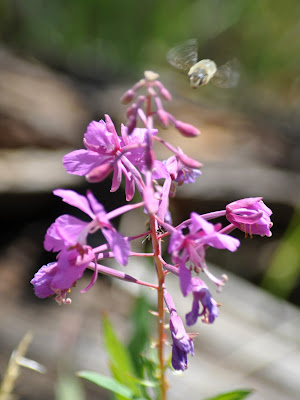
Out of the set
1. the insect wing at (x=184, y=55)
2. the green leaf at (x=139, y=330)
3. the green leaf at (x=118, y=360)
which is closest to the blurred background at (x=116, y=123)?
the insect wing at (x=184, y=55)

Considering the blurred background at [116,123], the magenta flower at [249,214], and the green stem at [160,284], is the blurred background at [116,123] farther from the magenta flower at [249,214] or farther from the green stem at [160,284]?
the green stem at [160,284]

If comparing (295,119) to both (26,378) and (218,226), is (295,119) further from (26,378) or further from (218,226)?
(218,226)

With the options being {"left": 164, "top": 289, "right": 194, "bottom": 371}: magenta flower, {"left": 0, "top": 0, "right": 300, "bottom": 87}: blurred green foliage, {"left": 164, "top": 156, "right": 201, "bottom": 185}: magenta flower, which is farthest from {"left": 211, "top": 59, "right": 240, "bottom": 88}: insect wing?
{"left": 0, "top": 0, "right": 300, "bottom": 87}: blurred green foliage

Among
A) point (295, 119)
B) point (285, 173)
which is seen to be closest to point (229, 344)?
point (285, 173)

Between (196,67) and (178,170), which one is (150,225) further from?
(196,67)

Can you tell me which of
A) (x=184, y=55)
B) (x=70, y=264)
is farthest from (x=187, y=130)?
(x=184, y=55)

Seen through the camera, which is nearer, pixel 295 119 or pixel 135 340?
pixel 135 340
